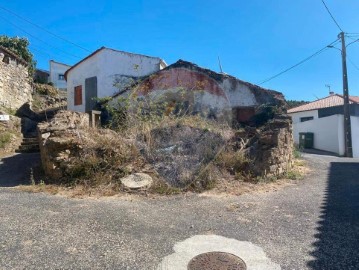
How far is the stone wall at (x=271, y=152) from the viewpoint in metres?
8.05

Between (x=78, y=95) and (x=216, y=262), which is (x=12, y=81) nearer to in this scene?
(x=78, y=95)

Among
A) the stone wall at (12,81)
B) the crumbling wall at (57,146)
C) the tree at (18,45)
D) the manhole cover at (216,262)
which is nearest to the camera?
the manhole cover at (216,262)

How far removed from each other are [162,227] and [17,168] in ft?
20.9

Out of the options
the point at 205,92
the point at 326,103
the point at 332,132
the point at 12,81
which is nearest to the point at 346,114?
the point at 332,132

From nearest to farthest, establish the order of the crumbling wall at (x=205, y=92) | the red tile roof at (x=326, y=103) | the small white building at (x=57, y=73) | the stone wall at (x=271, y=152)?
1. the stone wall at (x=271, y=152)
2. the crumbling wall at (x=205, y=92)
3. the red tile roof at (x=326, y=103)
4. the small white building at (x=57, y=73)

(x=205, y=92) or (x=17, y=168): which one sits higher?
(x=205, y=92)

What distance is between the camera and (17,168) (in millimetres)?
8977

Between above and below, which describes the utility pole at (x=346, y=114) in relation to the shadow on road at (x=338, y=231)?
above

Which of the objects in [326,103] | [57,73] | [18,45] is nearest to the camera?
[18,45]

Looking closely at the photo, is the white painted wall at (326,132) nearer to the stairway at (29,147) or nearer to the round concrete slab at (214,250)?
the stairway at (29,147)

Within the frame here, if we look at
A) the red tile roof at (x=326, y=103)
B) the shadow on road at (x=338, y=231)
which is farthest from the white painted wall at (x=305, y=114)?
the shadow on road at (x=338, y=231)

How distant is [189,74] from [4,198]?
34.2 ft

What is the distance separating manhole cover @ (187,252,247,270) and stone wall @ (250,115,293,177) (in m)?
4.56

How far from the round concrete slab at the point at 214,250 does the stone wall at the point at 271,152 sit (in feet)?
13.5
